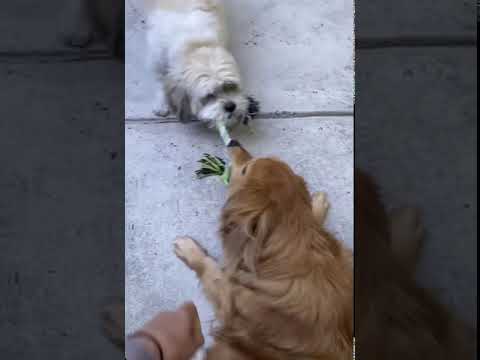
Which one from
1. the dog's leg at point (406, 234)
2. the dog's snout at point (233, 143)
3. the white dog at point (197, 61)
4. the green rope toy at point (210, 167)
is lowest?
the dog's leg at point (406, 234)

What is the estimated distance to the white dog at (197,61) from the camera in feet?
8.82

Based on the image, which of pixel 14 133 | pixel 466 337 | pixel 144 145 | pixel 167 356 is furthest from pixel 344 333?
pixel 14 133

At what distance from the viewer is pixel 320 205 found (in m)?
2.88

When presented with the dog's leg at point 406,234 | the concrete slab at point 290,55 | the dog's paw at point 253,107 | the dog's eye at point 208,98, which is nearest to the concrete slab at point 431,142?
the dog's leg at point 406,234

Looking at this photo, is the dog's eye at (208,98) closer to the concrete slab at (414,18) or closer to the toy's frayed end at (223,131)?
the toy's frayed end at (223,131)

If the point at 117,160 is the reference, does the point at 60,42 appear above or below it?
above

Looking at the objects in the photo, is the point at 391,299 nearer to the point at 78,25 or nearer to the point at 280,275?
the point at 280,275

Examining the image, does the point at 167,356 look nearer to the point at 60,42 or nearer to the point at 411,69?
the point at 60,42

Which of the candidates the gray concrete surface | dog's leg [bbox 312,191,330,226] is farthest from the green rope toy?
dog's leg [bbox 312,191,330,226]

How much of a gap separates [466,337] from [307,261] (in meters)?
1.53

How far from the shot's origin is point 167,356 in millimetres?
2613

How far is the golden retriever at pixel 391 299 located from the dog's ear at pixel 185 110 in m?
1.19

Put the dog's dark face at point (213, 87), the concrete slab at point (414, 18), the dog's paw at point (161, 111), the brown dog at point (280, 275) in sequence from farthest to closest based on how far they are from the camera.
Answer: the concrete slab at point (414, 18), the dog's paw at point (161, 111), the dog's dark face at point (213, 87), the brown dog at point (280, 275)

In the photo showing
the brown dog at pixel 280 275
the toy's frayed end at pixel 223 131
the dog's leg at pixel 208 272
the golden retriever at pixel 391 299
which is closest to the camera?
the brown dog at pixel 280 275
